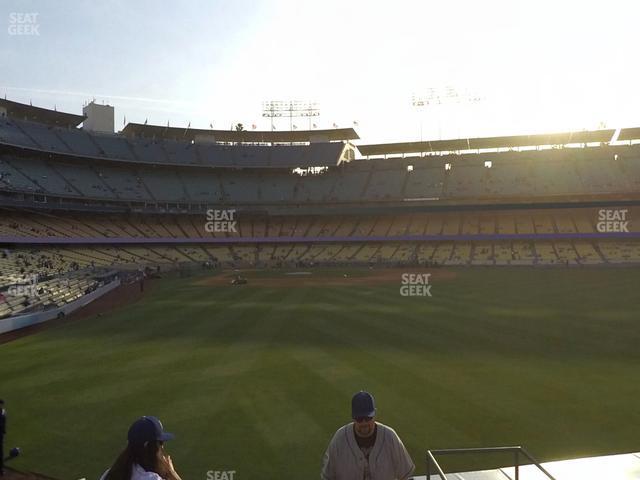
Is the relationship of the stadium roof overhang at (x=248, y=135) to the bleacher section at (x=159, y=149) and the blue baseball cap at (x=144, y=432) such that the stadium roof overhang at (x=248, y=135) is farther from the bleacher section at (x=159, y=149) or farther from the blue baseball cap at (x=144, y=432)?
the blue baseball cap at (x=144, y=432)

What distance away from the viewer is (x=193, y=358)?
15953mm

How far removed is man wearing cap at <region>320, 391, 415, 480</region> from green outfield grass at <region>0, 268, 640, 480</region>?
4.39 m

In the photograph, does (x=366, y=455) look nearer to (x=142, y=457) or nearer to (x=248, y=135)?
(x=142, y=457)

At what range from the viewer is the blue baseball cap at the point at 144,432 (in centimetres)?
365

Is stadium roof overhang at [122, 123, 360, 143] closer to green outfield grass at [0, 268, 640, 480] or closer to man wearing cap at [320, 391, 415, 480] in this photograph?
green outfield grass at [0, 268, 640, 480]

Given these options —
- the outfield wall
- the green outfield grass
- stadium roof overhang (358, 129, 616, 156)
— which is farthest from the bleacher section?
the green outfield grass

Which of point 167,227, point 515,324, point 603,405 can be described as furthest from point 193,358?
point 167,227

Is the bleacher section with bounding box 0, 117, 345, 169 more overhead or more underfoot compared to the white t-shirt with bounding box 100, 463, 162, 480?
more overhead

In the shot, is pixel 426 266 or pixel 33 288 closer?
pixel 33 288

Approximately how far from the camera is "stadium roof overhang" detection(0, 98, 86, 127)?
6644 centimetres

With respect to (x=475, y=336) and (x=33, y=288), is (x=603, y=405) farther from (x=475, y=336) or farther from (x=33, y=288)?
(x=33, y=288)

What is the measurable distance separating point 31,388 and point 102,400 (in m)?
2.79

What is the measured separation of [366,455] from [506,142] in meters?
85.7

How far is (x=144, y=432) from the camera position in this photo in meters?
3.70
